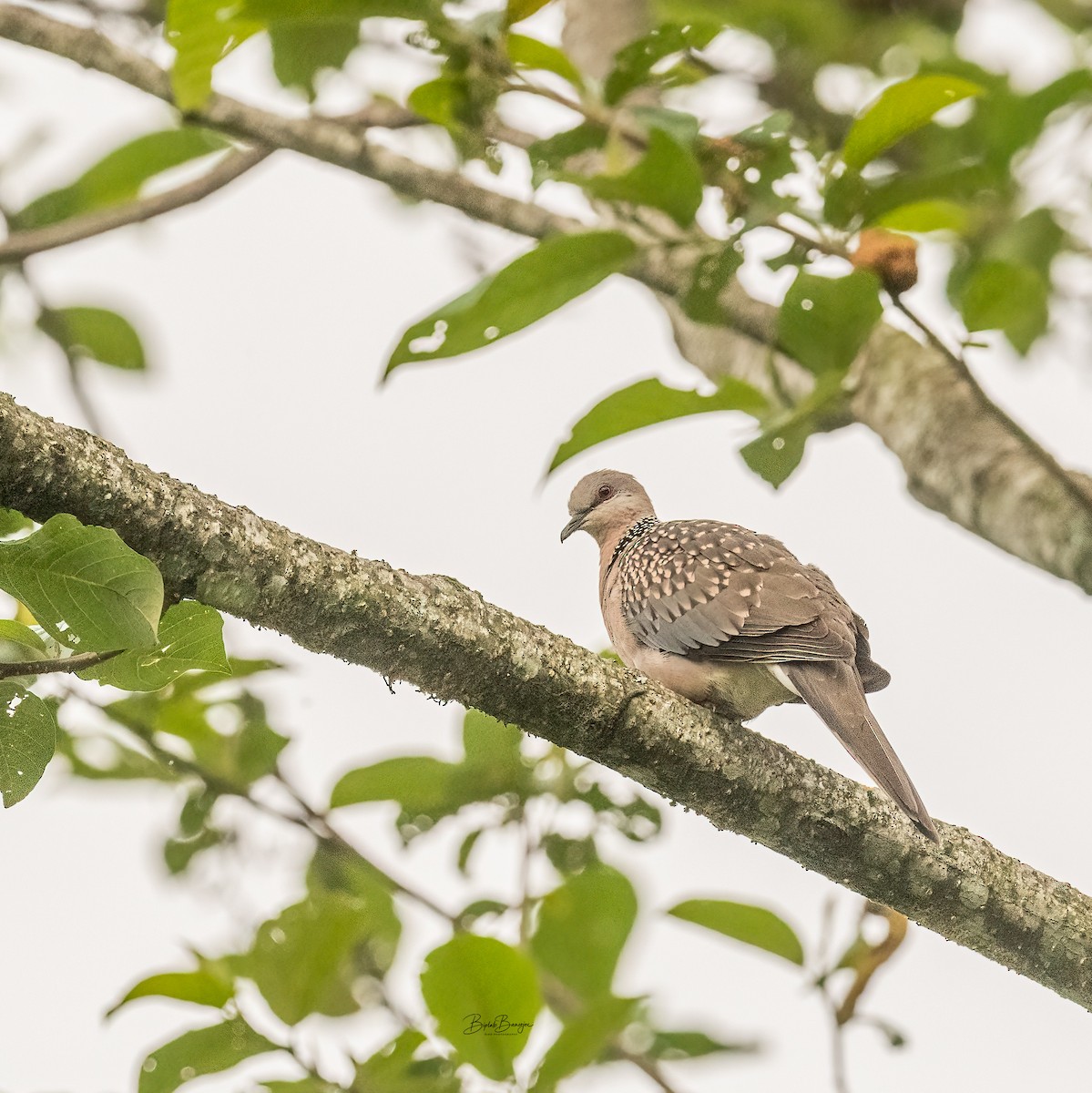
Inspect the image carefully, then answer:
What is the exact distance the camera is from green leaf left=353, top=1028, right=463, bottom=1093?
103 inches

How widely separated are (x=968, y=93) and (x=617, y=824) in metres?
2.00

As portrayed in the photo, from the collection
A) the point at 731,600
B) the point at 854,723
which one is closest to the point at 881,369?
the point at 731,600

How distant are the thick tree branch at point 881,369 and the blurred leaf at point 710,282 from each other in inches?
5.4

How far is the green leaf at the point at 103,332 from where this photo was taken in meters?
4.16

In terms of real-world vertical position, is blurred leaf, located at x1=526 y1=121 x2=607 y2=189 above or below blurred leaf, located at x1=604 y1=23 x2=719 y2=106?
below

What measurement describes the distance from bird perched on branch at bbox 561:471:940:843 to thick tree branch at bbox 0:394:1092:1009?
16 centimetres

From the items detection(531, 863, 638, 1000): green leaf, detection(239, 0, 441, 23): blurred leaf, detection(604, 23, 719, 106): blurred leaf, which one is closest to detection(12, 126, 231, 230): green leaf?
detection(239, 0, 441, 23): blurred leaf

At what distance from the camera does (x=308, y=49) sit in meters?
3.82

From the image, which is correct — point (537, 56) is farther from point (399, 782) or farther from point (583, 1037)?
point (583, 1037)

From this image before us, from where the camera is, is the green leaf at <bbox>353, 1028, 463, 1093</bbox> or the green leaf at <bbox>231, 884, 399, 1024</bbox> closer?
the green leaf at <bbox>353, 1028, 463, 1093</bbox>

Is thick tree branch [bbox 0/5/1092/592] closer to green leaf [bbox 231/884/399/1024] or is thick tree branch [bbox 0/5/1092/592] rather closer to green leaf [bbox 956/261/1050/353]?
green leaf [bbox 956/261/1050/353]

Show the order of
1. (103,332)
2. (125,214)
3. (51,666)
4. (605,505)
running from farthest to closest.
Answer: (605,505), (103,332), (125,214), (51,666)

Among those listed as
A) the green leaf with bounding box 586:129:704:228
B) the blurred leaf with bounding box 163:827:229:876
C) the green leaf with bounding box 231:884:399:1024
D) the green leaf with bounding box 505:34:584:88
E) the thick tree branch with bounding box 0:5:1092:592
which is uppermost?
the green leaf with bounding box 505:34:584:88

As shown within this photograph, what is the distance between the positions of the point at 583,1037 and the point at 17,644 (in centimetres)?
124
